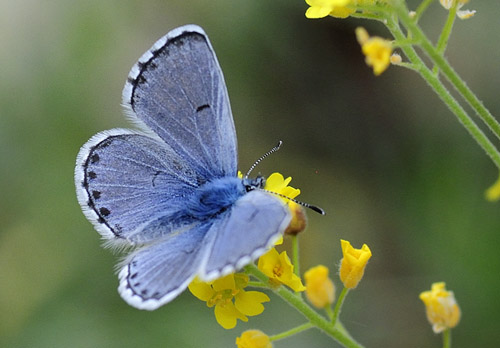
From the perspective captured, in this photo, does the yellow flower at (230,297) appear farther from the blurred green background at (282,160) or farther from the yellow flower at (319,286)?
the blurred green background at (282,160)

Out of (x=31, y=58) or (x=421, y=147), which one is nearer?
(x=421, y=147)

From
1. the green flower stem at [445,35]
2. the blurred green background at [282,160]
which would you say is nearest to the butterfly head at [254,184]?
the green flower stem at [445,35]

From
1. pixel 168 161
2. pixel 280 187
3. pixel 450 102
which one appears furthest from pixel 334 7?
pixel 168 161

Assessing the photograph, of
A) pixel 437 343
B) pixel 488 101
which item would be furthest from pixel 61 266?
pixel 488 101

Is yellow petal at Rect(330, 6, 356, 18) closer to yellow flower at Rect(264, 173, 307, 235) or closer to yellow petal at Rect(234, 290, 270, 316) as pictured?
yellow flower at Rect(264, 173, 307, 235)

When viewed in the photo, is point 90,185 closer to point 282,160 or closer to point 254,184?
point 254,184

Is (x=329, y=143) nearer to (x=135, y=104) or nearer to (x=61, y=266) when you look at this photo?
(x=61, y=266)
